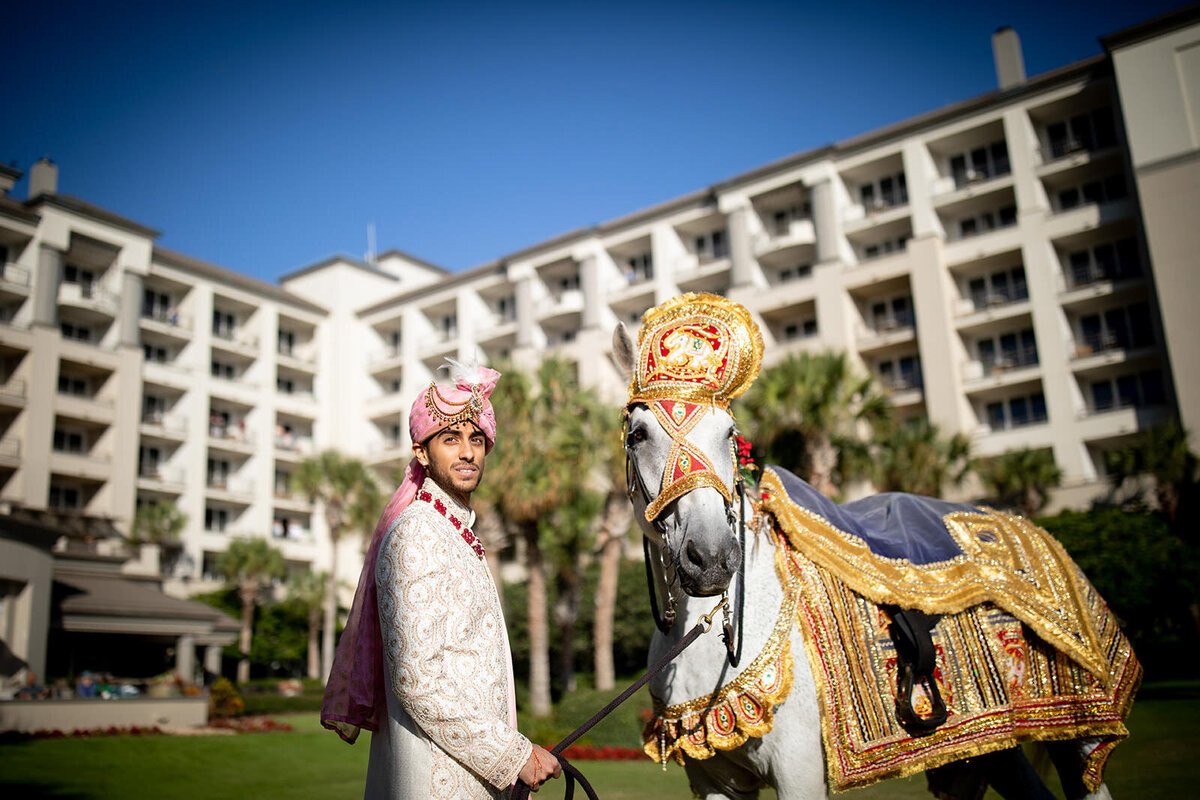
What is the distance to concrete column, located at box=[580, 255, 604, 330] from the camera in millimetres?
50250

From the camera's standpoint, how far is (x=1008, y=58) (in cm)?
4147

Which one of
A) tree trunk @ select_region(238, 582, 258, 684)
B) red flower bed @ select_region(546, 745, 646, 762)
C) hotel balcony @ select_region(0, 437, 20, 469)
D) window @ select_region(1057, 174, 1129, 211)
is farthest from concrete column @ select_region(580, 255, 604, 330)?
red flower bed @ select_region(546, 745, 646, 762)

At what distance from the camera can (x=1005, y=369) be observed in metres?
40.1

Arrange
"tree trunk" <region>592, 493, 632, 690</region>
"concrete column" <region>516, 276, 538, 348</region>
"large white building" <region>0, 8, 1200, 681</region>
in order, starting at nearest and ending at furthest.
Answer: "tree trunk" <region>592, 493, 632, 690</region>
"large white building" <region>0, 8, 1200, 681</region>
"concrete column" <region>516, 276, 538, 348</region>

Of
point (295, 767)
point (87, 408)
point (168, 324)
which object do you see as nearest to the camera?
point (295, 767)

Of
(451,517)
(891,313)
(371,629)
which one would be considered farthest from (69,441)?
(451,517)

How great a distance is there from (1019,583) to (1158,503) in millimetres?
31739

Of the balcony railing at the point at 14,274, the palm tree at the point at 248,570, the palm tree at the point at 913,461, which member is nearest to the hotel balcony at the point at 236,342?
the balcony railing at the point at 14,274

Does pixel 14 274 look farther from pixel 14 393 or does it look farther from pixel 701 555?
pixel 701 555

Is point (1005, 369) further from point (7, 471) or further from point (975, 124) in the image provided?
point (7, 471)

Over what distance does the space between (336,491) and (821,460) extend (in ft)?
91.9

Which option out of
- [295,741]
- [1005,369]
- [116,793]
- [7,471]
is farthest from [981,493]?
[7,471]

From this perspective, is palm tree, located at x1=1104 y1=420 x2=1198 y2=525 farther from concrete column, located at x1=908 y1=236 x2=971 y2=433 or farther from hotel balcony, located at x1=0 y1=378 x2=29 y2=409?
hotel balcony, located at x1=0 y1=378 x2=29 y2=409

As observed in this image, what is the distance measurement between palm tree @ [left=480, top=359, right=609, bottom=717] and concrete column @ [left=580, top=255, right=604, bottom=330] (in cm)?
2227
